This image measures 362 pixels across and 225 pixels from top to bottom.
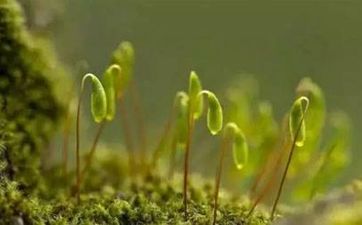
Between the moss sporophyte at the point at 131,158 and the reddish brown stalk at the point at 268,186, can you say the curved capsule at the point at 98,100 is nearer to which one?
the moss sporophyte at the point at 131,158


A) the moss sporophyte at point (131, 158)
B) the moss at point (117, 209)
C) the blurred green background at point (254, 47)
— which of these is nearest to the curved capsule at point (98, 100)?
the moss sporophyte at point (131, 158)

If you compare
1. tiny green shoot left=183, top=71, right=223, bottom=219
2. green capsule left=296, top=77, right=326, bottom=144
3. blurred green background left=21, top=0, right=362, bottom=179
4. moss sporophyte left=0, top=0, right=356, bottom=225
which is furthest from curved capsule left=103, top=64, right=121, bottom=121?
blurred green background left=21, top=0, right=362, bottom=179

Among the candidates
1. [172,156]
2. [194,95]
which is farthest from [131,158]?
[194,95]

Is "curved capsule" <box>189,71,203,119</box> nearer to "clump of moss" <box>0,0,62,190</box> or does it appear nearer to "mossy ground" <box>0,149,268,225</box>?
"mossy ground" <box>0,149,268,225</box>

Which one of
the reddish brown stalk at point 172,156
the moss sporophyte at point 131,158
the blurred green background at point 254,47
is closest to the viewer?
the moss sporophyte at point 131,158

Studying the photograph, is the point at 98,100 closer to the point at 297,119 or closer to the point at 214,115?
the point at 214,115

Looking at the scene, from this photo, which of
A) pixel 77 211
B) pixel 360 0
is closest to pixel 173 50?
pixel 360 0

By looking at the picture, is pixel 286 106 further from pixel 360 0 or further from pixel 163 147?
pixel 163 147
